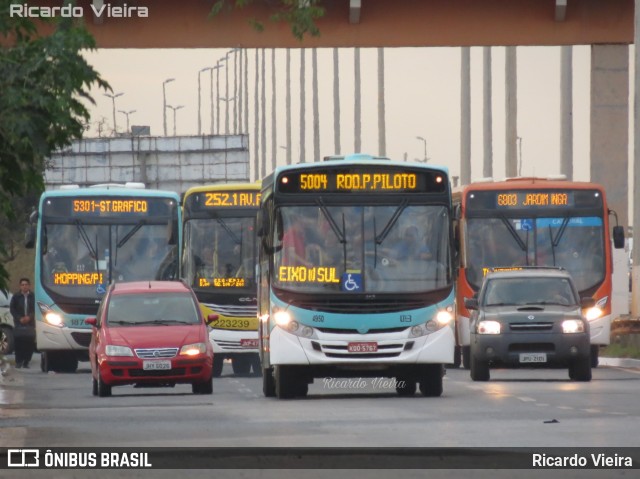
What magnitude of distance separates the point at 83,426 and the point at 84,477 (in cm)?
657

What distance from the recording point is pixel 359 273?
26375 mm

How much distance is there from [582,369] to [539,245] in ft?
24.6

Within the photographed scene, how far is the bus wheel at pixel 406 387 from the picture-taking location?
90.3 ft

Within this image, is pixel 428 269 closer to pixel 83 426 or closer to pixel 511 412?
pixel 511 412

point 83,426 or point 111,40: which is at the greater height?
point 111,40

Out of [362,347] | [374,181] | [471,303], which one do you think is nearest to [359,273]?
[362,347]

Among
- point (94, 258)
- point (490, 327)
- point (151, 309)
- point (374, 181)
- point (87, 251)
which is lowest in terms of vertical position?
point (490, 327)

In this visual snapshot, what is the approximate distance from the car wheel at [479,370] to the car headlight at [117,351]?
599 cm

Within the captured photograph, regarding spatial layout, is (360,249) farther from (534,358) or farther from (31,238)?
(31,238)

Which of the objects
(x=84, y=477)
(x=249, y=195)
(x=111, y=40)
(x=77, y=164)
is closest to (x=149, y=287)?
(x=249, y=195)

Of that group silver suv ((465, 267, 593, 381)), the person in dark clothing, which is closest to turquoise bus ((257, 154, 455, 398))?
silver suv ((465, 267, 593, 381))

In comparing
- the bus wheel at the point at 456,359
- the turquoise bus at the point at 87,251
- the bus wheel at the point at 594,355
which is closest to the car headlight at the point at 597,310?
the bus wheel at the point at 594,355

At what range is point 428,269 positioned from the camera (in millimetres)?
26641

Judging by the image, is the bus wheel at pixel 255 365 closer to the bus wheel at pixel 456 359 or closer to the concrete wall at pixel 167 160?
the bus wheel at pixel 456 359
